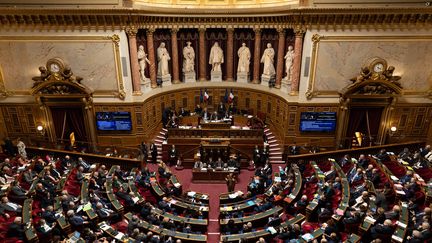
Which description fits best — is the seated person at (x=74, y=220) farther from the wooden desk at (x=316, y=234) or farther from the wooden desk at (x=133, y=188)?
the wooden desk at (x=316, y=234)

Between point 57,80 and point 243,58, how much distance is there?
1258 cm

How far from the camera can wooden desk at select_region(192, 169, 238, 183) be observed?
61.8 ft

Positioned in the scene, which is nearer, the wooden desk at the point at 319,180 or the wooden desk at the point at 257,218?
the wooden desk at the point at 257,218

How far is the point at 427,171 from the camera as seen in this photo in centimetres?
1633

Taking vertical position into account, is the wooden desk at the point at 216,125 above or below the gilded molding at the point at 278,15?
below

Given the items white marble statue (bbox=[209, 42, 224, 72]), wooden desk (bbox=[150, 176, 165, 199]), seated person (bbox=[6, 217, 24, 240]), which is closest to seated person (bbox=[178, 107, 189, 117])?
white marble statue (bbox=[209, 42, 224, 72])

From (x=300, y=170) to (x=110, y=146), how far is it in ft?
38.7

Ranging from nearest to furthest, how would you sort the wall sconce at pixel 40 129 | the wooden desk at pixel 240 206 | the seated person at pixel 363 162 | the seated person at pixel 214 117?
1. the wooden desk at pixel 240 206
2. the seated person at pixel 363 162
3. the wall sconce at pixel 40 129
4. the seated person at pixel 214 117

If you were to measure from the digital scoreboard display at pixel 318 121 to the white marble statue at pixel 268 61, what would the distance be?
4805 millimetres

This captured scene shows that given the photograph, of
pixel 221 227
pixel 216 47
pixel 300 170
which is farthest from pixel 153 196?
pixel 216 47

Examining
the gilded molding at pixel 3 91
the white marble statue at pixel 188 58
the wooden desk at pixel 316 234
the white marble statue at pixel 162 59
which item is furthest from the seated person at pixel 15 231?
the white marble statue at pixel 188 58

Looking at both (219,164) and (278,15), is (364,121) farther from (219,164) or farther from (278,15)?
(219,164)

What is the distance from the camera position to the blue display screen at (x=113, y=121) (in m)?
20.8

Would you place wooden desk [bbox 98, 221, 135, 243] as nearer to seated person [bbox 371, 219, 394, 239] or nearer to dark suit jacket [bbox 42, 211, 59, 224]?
dark suit jacket [bbox 42, 211, 59, 224]
